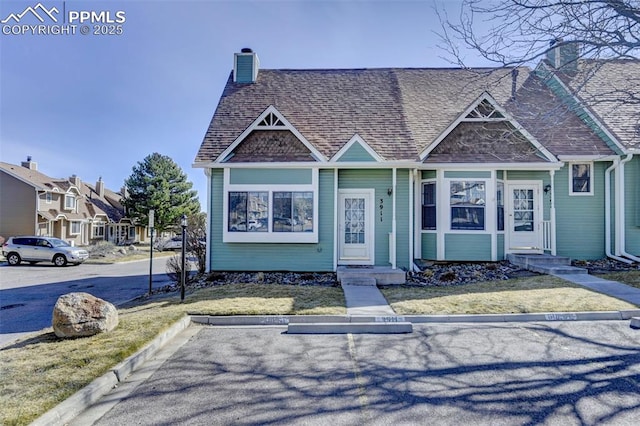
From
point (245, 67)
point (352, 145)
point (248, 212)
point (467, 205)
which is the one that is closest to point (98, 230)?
point (245, 67)

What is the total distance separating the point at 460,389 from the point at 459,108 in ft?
39.7

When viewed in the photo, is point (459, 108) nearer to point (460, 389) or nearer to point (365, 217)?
point (365, 217)

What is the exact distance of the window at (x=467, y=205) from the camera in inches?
432

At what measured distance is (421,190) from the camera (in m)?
11.6

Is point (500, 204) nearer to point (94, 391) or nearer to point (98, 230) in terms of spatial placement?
point (94, 391)

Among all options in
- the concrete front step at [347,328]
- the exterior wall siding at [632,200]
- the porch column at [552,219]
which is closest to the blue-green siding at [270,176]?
the concrete front step at [347,328]

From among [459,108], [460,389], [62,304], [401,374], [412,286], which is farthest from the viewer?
[459,108]

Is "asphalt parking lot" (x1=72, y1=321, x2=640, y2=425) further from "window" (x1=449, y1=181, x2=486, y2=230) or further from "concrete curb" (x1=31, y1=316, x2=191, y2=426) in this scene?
"window" (x1=449, y1=181, x2=486, y2=230)

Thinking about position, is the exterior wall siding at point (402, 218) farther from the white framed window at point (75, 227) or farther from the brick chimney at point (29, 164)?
the brick chimney at point (29, 164)

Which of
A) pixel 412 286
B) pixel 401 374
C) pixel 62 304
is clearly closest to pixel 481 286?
pixel 412 286

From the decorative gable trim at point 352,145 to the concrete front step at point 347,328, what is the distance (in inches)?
227

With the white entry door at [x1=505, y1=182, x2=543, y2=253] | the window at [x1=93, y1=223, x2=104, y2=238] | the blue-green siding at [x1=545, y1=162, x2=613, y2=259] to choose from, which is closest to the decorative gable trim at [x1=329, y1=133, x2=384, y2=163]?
the white entry door at [x1=505, y1=182, x2=543, y2=253]

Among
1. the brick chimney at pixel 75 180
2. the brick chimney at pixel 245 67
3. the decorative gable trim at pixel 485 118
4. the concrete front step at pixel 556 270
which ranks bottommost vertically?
the concrete front step at pixel 556 270

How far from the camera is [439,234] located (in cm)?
1104
